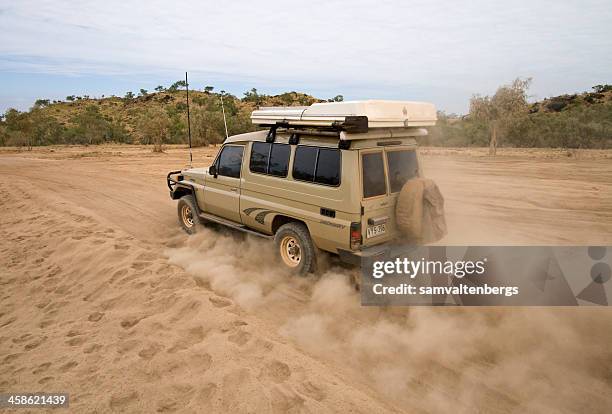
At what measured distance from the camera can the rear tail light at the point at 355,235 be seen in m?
4.89

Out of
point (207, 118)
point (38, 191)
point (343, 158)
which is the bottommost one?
point (38, 191)

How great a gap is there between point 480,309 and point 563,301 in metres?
1.01

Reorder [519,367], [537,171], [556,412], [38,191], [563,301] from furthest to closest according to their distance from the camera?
1. [537,171]
2. [38,191]
3. [563,301]
4. [519,367]
5. [556,412]

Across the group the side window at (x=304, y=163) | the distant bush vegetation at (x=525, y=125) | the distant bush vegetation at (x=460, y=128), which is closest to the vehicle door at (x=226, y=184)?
the side window at (x=304, y=163)

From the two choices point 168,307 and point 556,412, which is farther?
point 168,307

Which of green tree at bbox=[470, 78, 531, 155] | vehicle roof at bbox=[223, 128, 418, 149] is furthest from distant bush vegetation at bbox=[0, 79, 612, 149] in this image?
vehicle roof at bbox=[223, 128, 418, 149]

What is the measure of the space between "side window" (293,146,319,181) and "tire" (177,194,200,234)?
2.94 m

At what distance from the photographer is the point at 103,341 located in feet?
13.9

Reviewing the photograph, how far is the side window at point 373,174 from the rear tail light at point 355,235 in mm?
404

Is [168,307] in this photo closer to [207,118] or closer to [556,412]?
[556,412]

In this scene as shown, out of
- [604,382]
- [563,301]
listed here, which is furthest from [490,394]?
[563,301]

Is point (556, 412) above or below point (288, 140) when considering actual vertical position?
below

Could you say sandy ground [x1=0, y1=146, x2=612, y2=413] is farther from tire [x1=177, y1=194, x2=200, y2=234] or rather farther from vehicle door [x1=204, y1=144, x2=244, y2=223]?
vehicle door [x1=204, y1=144, x2=244, y2=223]

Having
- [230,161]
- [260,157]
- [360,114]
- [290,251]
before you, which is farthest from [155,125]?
[360,114]
